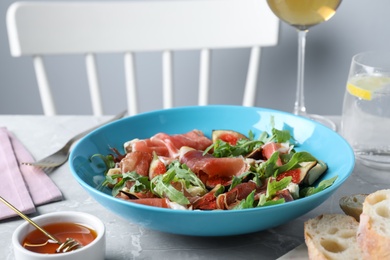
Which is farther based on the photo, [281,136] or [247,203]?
[281,136]

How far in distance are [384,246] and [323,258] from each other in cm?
9

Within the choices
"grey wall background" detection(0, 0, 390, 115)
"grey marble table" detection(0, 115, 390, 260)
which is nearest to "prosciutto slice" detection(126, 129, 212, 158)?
"grey marble table" detection(0, 115, 390, 260)

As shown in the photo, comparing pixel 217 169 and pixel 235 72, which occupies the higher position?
pixel 217 169

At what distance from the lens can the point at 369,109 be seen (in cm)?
154

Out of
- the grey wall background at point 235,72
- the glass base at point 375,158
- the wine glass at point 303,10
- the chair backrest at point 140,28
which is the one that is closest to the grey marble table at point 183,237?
the glass base at point 375,158

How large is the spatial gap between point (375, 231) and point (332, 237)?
0.10 m

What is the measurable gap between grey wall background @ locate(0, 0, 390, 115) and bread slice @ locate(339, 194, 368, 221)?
5.52 ft

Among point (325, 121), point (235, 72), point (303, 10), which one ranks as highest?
point (303, 10)

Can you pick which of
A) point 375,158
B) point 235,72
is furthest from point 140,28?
point 375,158

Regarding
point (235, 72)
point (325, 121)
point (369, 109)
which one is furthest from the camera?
point (235, 72)

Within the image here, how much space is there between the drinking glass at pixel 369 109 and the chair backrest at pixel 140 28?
2.36 ft

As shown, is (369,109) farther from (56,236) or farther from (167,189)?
(56,236)

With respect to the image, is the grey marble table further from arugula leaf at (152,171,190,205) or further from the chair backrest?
the chair backrest

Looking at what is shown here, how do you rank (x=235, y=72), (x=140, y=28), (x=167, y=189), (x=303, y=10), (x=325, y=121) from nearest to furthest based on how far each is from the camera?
(x=167, y=189), (x=303, y=10), (x=325, y=121), (x=140, y=28), (x=235, y=72)
